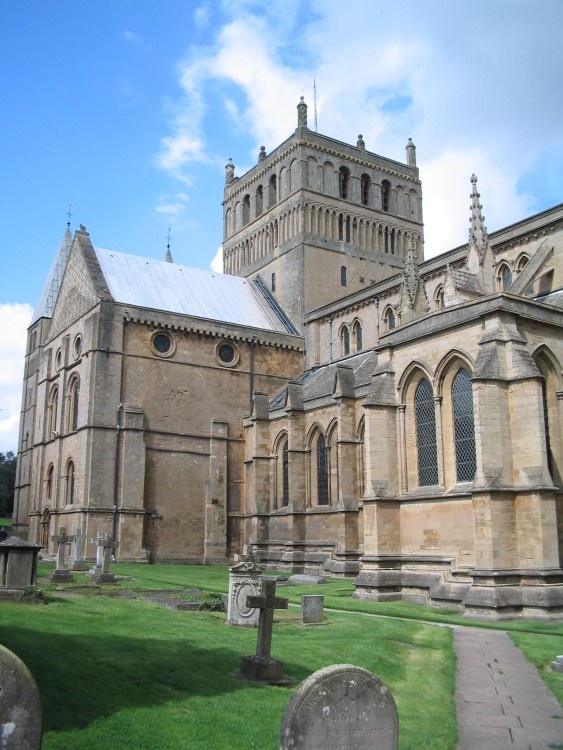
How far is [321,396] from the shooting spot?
36562 millimetres

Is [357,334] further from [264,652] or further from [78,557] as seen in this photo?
[264,652]

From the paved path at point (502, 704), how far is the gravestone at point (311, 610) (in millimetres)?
3356

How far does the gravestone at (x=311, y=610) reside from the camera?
55.6ft

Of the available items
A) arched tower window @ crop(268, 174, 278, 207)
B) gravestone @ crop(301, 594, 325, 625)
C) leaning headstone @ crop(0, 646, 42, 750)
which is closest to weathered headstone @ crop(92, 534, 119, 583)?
gravestone @ crop(301, 594, 325, 625)

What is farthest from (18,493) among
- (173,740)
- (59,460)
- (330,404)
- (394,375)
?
(173,740)

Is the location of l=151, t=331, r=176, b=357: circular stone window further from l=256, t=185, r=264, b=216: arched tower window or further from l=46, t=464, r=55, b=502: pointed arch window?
l=256, t=185, r=264, b=216: arched tower window

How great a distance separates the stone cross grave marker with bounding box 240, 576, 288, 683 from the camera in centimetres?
1038

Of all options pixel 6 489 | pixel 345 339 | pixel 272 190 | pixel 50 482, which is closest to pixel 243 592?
pixel 345 339

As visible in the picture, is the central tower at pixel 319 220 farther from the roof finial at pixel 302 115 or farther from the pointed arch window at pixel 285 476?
the pointed arch window at pixel 285 476

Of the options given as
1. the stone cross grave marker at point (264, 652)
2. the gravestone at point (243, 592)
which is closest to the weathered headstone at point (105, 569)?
the gravestone at point (243, 592)

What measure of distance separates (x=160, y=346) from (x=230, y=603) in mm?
26477

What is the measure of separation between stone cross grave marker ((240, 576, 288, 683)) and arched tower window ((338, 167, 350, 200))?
43.4 m

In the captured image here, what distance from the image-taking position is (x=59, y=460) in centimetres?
4178

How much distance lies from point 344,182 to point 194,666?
149ft
